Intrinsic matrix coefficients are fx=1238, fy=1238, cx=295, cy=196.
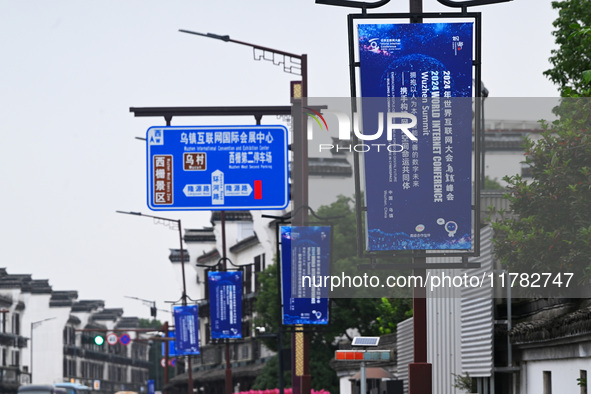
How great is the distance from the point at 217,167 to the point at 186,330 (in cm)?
3164

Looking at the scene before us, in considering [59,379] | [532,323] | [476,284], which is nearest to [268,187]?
[476,284]

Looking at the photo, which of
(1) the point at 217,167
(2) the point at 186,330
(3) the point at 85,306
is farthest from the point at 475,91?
(3) the point at 85,306

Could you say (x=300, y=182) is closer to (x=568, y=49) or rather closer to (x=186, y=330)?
(x=568, y=49)

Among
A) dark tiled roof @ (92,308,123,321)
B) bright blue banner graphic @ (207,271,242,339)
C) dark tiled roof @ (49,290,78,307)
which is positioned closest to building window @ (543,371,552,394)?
bright blue banner graphic @ (207,271,242,339)

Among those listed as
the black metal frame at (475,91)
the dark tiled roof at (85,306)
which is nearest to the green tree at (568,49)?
the black metal frame at (475,91)

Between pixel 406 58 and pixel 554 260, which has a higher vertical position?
pixel 406 58

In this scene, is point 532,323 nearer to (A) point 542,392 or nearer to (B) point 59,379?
(A) point 542,392

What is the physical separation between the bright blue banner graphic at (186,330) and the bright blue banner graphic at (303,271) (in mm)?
30895

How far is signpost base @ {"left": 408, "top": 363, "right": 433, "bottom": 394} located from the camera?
13.4 metres

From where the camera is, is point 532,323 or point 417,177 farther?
point 532,323

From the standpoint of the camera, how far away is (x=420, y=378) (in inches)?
531

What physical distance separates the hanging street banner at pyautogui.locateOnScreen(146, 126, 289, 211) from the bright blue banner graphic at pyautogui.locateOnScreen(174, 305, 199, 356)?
3006 cm

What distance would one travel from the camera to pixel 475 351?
22.2m

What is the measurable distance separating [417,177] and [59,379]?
11992 centimetres
